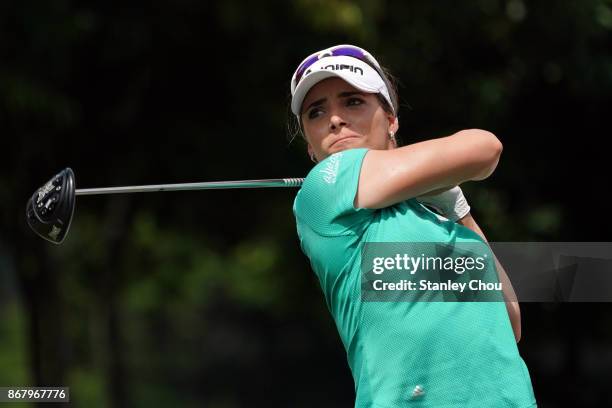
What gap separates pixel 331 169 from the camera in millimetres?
2613

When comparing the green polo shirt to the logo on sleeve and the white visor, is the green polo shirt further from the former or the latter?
the white visor

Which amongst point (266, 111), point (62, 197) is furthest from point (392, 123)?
point (266, 111)

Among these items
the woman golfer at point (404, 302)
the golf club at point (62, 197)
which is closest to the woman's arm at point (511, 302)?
the woman golfer at point (404, 302)

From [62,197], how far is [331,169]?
838 mm

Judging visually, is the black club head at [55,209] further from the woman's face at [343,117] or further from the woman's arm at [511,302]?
the woman's arm at [511,302]

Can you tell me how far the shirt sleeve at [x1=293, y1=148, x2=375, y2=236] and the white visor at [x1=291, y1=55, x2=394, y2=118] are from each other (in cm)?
19

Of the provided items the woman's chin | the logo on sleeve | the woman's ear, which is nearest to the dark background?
the woman's ear

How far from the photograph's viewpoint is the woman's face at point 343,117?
2770mm

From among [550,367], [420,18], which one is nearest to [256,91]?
[420,18]

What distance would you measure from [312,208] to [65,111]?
213 inches

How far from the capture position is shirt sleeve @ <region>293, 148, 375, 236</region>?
2.57 m

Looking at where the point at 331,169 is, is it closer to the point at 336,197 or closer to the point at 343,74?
the point at 336,197

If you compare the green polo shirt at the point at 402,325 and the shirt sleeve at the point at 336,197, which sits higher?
the shirt sleeve at the point at 336,197

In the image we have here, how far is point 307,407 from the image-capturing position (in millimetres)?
13781
